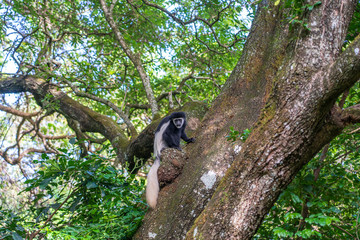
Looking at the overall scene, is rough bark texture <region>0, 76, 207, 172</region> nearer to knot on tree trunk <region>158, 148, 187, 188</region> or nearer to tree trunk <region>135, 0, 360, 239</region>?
knot on tree trunk <region>158, 148, 187, 188</region>

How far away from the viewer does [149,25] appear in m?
6.71

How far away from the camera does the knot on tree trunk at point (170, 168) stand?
278cm

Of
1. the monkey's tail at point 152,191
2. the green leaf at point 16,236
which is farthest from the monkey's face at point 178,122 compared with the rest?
the green leaf at point 16,236

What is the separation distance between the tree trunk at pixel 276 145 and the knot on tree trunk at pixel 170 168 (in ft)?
0.40

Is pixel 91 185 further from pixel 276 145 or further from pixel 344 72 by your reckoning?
pixel 344 72

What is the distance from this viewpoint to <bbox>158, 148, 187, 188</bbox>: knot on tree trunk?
9.13ft

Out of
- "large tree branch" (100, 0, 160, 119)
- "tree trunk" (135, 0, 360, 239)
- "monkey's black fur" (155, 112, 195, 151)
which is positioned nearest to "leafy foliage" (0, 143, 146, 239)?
"tree trunk" (135, 0, 360, 239)

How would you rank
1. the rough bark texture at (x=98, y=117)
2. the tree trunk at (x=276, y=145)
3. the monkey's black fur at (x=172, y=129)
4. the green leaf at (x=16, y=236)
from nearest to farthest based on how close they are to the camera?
the tree trunk at (x=276, y=145), the green leaf at (x=16, y=236), the rough bark texture at (x=98, y=117), the monkey's black fur at (x=172, y=129)

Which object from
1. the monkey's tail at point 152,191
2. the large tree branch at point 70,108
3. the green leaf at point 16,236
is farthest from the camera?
the large tree branch at point 70,108

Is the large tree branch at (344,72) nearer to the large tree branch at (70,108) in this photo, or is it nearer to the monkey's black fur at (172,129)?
A: the monkey's black fur at (172,129)

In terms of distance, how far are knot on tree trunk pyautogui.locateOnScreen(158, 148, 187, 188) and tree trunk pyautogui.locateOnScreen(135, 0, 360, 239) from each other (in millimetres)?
121

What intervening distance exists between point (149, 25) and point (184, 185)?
485 cm

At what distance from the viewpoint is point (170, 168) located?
279 centimetres

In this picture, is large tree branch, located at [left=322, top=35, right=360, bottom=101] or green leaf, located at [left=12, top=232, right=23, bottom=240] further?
green leaf, located at [left=12, top=232, right=23, bottom=240]
